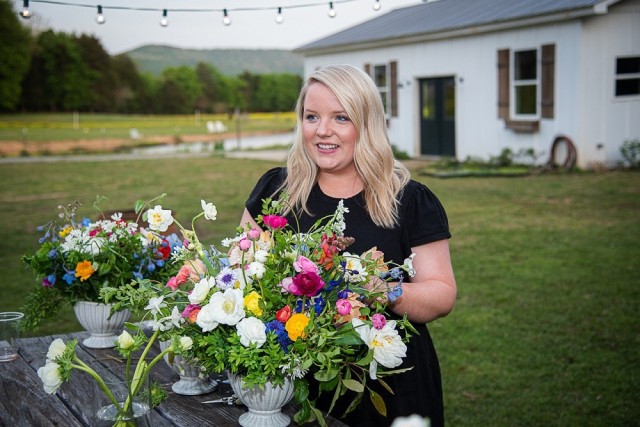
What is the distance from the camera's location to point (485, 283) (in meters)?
6.44

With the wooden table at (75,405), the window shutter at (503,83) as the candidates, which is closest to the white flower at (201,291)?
the wooden table at (75,405)

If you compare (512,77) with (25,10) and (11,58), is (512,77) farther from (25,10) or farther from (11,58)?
(11,58)

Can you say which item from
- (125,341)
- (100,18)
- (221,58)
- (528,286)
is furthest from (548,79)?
(221,58)

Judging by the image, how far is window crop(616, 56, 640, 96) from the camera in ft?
44.5

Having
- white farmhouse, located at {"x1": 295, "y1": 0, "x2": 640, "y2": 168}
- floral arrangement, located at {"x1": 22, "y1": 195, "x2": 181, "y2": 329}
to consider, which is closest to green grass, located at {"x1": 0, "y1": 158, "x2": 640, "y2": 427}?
white farmhouse, located at {"x1": 295, "y1": 0, "x2": 640, "y2": 168}

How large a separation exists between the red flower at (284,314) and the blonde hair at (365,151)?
0.79 meters

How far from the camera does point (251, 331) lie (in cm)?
170

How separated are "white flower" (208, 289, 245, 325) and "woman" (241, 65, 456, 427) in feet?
2.16

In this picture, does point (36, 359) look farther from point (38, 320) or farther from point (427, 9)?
point (427, 9)

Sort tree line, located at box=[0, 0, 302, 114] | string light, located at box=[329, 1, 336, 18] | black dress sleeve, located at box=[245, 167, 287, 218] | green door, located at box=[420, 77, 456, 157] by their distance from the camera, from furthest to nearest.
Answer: tree line, located at box=[0, 0, 302, 114]
green door, located at box=[420, 77, 456, 157]
string light, located at box=[329, 1, 336, 18]
black dress sleeve, located at box=[245, 167, 287, 218]

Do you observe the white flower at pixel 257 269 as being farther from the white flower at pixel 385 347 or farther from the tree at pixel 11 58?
the tree at pixel 11 58

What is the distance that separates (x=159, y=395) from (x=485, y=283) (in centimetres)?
494

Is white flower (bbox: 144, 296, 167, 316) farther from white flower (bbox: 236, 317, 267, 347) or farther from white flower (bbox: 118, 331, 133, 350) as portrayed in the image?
white flower (bbox: 236, 317, 267, 347)

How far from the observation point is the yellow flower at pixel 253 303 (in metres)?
1.75
